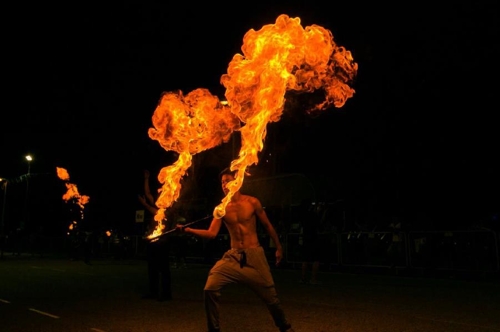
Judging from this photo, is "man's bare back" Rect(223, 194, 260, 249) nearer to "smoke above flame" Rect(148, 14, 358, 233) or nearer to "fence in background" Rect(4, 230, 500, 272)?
"smoke above flame" Rect(148, 14, 358, 233)

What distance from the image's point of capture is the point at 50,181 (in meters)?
61.1

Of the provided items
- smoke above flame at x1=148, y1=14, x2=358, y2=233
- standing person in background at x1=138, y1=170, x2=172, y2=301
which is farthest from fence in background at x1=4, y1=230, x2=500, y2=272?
standing person in background at x1=138, y1=170, x2=172, y2=301

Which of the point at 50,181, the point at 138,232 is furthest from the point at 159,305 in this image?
the point at 50,181

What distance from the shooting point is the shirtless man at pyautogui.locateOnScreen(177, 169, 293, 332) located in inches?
243

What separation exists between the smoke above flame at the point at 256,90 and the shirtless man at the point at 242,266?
0.27 meters

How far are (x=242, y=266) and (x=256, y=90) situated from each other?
4723 millimetres

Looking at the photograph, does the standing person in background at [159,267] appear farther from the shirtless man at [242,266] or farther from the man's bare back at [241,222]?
the man's bare back at [241,222]

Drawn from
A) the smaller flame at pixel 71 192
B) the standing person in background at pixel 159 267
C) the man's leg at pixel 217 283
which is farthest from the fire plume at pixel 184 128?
the smaller flame at pixel 71 192

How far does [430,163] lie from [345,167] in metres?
4.00

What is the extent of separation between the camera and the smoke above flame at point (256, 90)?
9.38 m

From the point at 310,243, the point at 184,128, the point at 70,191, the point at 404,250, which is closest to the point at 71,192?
the point at 70,191

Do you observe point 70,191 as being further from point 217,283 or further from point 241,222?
point 217,283

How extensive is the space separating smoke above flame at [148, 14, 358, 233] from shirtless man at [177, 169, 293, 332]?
0.27m

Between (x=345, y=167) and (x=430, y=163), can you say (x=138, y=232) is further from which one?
(x=430, y=163)
